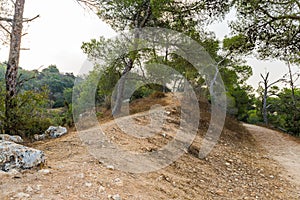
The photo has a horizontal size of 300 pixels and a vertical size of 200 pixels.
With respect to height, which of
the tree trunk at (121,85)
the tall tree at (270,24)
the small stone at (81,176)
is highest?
the tall tree at (270,24)

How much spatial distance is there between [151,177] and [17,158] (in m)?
1.83

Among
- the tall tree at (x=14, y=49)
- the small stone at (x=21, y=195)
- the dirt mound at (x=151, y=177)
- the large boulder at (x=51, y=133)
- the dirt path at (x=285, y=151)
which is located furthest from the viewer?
the dirt path at (x=285, y=151)

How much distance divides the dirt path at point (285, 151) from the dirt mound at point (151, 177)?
0.28 m

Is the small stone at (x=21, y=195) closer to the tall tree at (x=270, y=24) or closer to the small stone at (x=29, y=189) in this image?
the small stone at (x=29, y=189)

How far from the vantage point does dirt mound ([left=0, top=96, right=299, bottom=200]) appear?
254cm

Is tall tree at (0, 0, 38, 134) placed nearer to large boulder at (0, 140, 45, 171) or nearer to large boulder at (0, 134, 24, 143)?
large boulder at (0, 134, 24, 143)

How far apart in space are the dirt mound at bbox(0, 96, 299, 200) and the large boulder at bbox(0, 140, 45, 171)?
0.13 meters

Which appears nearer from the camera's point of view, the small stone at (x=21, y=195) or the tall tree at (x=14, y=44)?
the small stone at (x=21, y=195)

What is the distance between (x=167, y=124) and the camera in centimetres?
707

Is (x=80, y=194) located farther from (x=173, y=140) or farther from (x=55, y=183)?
(x=173, y=140)

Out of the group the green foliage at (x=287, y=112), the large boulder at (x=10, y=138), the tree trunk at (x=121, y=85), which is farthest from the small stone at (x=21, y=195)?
the green foliage at (x=287, y=112)

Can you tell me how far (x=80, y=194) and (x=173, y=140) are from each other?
358 cm

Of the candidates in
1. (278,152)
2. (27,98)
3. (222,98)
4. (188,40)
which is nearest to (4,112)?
(27,98)

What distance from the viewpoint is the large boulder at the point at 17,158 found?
280cm
